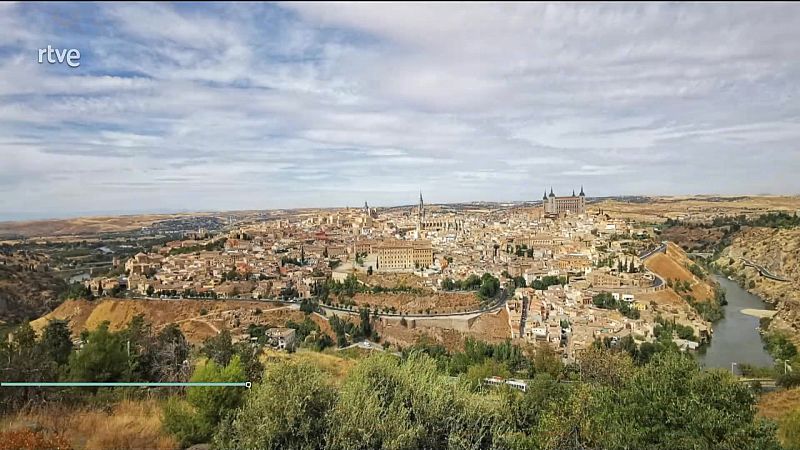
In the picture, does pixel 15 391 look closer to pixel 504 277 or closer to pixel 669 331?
pixel 669 331

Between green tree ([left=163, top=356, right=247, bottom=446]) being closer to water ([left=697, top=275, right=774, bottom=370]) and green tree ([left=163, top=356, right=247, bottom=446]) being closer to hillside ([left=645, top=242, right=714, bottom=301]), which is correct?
water ([left=697, top=275, right=774, bottom=370])

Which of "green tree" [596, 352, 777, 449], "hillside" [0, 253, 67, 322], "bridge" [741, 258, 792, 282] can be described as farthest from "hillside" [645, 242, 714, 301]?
"hillside" [0, 253, 67, 322]

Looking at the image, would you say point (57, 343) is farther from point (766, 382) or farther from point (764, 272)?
point (764, 272)

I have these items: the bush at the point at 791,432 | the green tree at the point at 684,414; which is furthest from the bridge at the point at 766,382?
the green tree at the point at 684,414

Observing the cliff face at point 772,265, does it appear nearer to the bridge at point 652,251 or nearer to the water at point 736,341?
the water at point 736,341

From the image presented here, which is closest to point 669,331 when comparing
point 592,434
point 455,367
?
point 455,367

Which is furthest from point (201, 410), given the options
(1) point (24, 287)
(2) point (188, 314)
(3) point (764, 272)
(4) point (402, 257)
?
(3) point (764, 272)

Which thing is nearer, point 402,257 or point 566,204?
point 402,257
